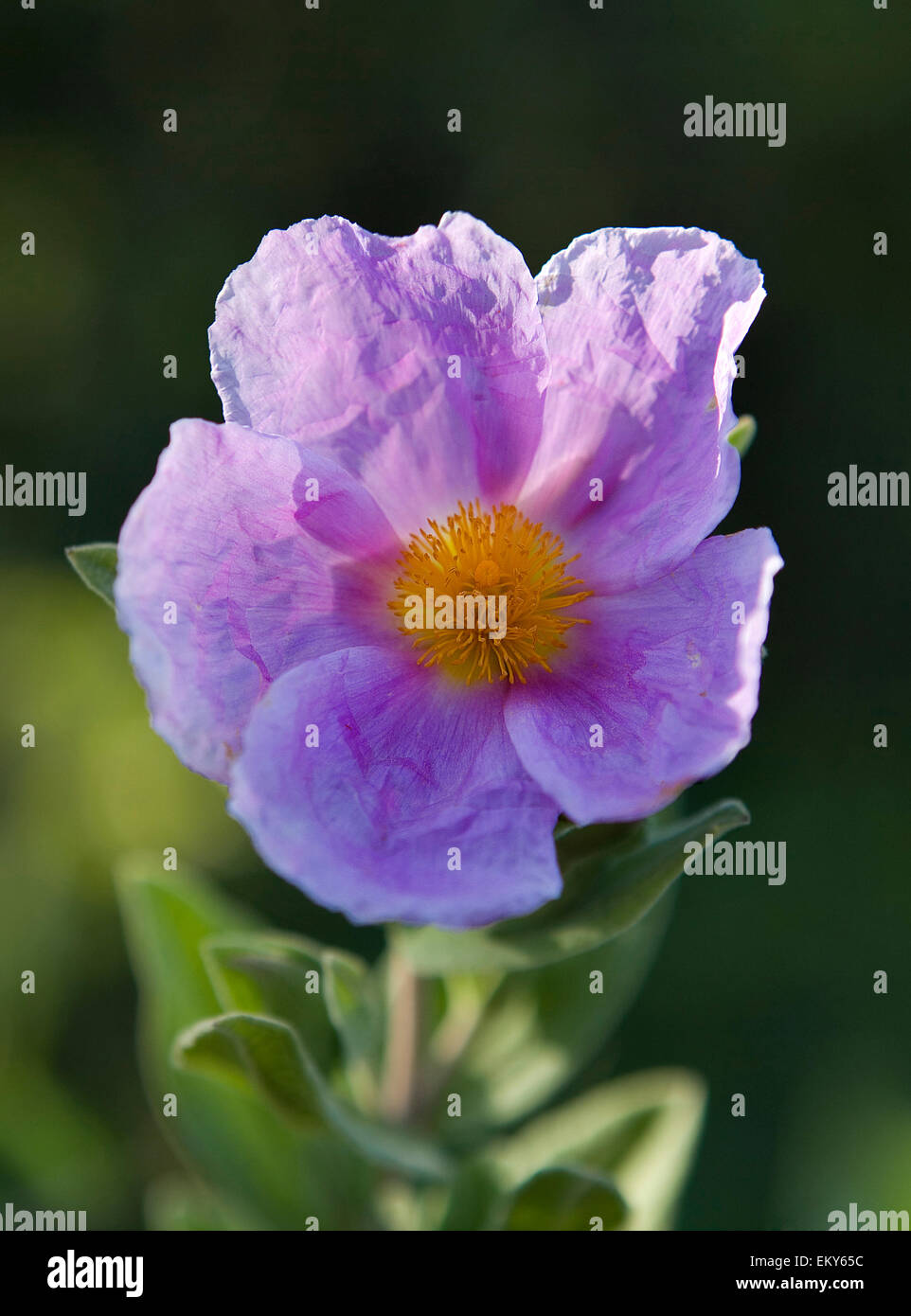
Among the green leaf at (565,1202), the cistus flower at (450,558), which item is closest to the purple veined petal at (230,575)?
the cistus flower at (450,558)

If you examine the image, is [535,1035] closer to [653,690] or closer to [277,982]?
[277,982]

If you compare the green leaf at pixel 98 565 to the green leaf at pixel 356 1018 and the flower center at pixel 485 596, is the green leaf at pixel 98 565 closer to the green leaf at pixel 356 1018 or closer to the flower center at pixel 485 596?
the flower center at pixel 485 596

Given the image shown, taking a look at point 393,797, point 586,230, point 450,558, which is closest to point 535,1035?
point 393,797

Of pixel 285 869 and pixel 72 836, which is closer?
pixel 285 869

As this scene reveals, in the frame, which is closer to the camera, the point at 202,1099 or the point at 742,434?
the point at 742,434

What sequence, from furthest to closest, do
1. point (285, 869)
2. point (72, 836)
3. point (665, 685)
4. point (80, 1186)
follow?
point (72, 836) < point (80, 1186) < point (665, 685) < point (285, 869)
